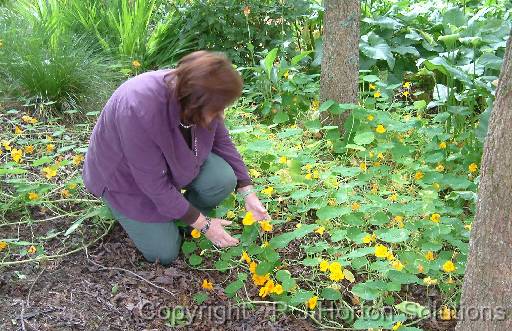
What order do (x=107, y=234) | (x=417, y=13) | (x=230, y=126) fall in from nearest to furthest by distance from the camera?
(x=107, y=234)
(x=230, y=126)
(x=417, y=13)

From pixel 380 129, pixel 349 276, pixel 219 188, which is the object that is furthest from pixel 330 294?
pixel 380 129

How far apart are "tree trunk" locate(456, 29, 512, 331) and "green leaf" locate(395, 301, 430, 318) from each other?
0.24 metres

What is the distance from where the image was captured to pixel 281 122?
3.49 metres

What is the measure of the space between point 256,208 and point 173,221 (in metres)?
0.35

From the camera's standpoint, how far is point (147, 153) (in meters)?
2.11

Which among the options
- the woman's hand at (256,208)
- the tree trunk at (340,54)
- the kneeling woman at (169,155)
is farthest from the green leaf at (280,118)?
the woman's hand at (256,208)

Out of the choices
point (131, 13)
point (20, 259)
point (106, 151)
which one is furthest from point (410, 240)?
point (131, 13)

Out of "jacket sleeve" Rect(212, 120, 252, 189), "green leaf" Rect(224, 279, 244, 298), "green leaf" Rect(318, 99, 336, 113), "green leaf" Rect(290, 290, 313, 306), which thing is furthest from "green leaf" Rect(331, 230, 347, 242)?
"green leaf" Rect(318, 99, 336, 113)

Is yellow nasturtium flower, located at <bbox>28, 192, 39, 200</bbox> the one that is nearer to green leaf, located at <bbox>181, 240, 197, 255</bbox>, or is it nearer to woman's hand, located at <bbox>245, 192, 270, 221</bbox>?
green leaf, located at <bbox>181, 240, 197, 255</bbox>

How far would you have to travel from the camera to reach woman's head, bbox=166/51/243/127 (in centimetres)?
192

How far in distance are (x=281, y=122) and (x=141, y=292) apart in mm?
1554

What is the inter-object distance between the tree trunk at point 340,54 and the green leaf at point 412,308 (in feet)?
4.89

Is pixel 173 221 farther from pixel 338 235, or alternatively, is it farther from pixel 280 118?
pixel 280 118

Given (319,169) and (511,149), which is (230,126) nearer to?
(319,169)
